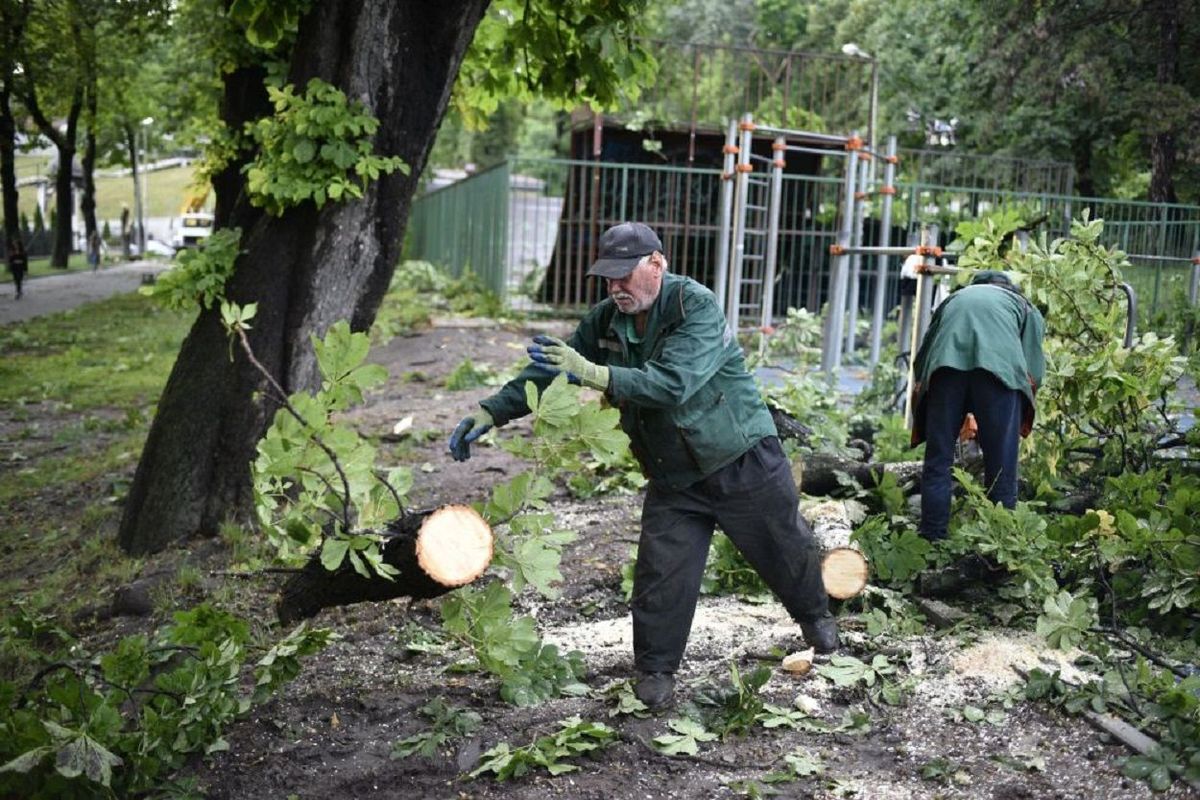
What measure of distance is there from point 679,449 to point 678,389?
0.36 metres

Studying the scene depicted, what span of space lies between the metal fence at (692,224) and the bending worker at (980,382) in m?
9.90

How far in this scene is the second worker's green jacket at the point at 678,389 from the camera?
15.1 ft

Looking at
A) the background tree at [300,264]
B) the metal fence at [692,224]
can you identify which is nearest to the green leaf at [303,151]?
the background tree at [300,264]

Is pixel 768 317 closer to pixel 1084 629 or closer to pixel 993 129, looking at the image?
pixel 1084 629

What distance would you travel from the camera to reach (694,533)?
5.01 metres

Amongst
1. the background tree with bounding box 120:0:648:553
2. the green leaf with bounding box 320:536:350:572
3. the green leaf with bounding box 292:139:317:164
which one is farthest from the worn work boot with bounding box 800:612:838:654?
the green leaf with bounding box 292:139:317:164

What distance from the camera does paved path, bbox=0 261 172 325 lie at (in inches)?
968

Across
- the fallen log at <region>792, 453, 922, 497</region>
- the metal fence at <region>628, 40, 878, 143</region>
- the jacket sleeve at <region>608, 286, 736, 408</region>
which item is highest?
the metal fence at <region>628, 40, 878, 143</region>

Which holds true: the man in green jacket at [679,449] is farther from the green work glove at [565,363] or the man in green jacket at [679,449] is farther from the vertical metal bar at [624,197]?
the vertical metal bar at [624,197]

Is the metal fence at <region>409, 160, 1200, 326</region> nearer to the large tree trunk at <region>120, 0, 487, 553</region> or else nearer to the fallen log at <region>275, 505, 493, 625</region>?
the large tree trunk at <region>120, 0, 487, 553</region>

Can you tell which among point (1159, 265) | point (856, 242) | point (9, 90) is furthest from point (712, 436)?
point (9, 90)

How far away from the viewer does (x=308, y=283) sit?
7418mm

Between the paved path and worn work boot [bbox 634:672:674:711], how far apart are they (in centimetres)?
1738

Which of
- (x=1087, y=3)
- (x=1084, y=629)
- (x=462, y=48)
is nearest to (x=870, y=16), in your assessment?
(x=1087, y=3)
